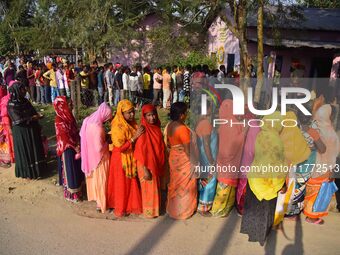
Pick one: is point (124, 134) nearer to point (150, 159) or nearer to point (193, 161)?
point (150, 159)

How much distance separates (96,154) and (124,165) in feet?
1.30

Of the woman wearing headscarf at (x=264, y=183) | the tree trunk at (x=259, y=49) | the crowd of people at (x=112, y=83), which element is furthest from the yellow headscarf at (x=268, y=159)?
the crowd of people at (x=112, y=83)

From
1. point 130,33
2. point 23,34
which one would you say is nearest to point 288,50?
point 130,33

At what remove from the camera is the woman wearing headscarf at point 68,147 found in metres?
4.39

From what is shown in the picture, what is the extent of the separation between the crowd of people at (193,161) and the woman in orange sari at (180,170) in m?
0.01

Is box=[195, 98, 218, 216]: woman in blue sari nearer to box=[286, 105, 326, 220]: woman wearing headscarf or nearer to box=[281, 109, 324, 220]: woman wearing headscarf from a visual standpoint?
box=[281, 109, 324, 220]: woman wearing headscarf

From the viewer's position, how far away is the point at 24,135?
16.7 feet

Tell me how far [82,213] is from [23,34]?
2177 cm

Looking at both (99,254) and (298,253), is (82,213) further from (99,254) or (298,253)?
(298,253)

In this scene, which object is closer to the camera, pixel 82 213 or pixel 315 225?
pixel 315 225

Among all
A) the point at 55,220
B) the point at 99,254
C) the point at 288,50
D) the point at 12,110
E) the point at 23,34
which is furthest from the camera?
the point at 23,34

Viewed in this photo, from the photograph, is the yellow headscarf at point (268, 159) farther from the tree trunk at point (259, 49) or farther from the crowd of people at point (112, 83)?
the crowd of people at point (112, 83)

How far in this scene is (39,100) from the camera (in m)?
11.7

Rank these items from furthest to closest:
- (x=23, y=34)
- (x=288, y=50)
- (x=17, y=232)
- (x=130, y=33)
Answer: (x=23, y=34), (x=288, y=50), (x=130, y=33), (x=17, y=232)
